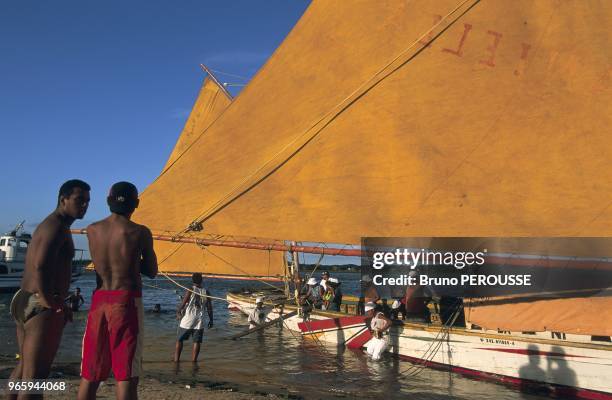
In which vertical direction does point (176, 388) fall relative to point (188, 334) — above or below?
below

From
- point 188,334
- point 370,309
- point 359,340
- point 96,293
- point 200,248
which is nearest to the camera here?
point 96,293

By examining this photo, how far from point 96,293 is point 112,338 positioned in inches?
14.6

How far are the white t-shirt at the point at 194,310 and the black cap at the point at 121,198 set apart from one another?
22.8ft

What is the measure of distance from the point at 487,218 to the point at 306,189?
12.6 feet

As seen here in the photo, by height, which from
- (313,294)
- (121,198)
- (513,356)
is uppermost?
(121,198)

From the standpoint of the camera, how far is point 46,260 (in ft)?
12.6

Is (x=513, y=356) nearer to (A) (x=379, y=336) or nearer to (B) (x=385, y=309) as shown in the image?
(A) (x=379, y=336)

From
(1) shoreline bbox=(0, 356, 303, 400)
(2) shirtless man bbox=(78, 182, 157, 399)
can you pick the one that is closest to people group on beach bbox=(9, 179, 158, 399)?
(2) shirtless man bbox=(78, 182, 157, 399)

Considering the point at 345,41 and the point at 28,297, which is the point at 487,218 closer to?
the point at 345,41

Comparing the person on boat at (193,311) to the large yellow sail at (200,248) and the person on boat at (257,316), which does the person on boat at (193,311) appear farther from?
the person on boat at (257,316)

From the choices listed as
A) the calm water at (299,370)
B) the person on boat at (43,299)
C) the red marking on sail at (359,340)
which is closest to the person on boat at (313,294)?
the calm water at (299,370)

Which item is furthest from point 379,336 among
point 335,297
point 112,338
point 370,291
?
point 112,338

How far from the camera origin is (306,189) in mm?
10836

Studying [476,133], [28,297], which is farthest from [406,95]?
[28,297]
